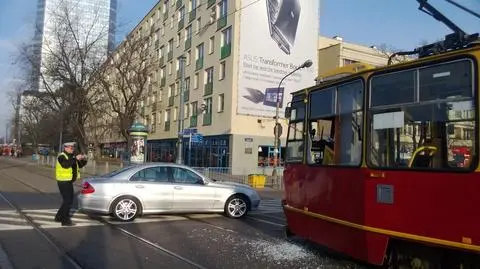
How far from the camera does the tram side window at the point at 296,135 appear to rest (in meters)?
8.64

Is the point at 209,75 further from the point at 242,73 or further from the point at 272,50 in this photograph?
the point at 272,50

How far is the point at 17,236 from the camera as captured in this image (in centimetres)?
955

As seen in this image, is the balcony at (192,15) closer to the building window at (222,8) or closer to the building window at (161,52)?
the building window at (222,8)

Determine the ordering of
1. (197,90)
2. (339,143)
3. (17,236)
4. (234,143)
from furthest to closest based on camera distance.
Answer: (197,90), (234,143), (17,236), (339,143)

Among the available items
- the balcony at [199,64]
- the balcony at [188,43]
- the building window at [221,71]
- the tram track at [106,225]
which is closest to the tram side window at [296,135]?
the tram track at [106,225]

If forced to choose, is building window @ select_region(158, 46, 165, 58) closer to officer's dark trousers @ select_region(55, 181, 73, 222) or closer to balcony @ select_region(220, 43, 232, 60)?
balcony @ select_region(220, 43, 232, 60)

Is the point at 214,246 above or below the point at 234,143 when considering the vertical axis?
below

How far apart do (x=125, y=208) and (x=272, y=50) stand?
34.2 m

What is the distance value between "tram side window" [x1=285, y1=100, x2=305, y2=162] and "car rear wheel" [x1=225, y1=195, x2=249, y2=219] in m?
4.22

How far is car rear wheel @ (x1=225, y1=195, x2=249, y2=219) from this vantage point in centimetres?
1301

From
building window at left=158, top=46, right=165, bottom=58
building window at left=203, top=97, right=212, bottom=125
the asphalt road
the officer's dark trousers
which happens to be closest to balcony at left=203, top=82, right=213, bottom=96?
building window at left=203, top=97, right=212, bottom=125

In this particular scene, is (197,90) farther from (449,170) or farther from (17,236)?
(449,170)

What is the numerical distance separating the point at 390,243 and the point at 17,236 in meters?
6.76

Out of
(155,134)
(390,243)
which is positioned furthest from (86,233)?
(155,134)
